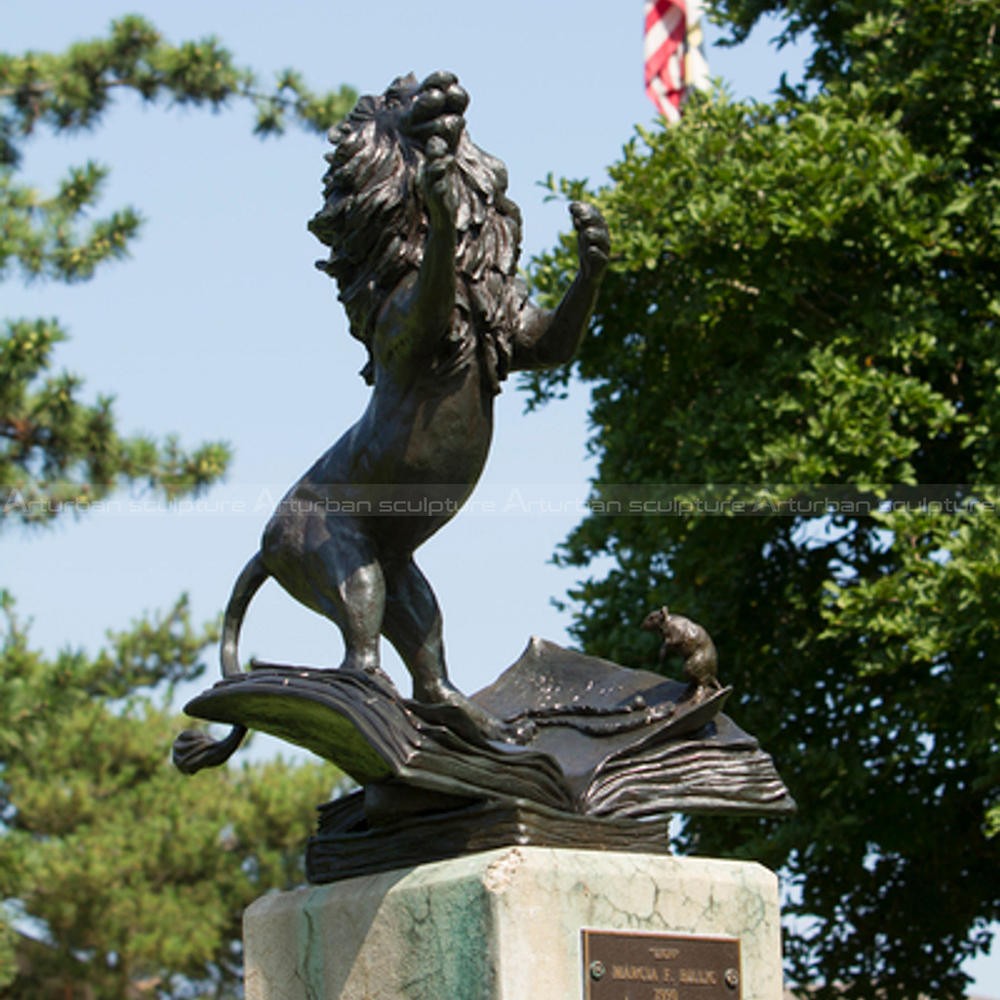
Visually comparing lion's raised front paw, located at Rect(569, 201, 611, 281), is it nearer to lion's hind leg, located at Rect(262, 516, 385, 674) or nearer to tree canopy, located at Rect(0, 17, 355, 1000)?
lion's hind leg, located at Rect(262, 516, 385, 674)

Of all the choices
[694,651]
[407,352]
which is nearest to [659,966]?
[694,651]

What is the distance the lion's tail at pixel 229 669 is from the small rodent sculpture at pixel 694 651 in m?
1.17

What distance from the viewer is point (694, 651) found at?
13.9 ft

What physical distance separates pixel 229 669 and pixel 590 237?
5.29ft

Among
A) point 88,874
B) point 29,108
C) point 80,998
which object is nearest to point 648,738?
point 29,108

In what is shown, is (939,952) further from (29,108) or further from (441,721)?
(29,108)

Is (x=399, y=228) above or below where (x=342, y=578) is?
above

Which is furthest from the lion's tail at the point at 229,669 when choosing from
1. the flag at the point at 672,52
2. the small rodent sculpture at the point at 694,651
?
the flag at the point at 672,52

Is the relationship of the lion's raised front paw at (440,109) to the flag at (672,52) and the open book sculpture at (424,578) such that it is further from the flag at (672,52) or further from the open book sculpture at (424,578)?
the flag at (672,52)

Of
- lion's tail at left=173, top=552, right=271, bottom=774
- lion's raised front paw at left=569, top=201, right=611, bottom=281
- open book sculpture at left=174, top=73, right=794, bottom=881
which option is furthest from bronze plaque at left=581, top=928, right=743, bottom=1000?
lion's raised front paw at left=569, top=201, right=611, bottom=281

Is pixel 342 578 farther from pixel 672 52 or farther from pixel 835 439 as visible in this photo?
pixel 672 52

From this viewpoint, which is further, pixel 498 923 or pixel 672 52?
pixel 672 52

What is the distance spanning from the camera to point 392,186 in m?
4.01

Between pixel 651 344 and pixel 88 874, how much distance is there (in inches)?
310
